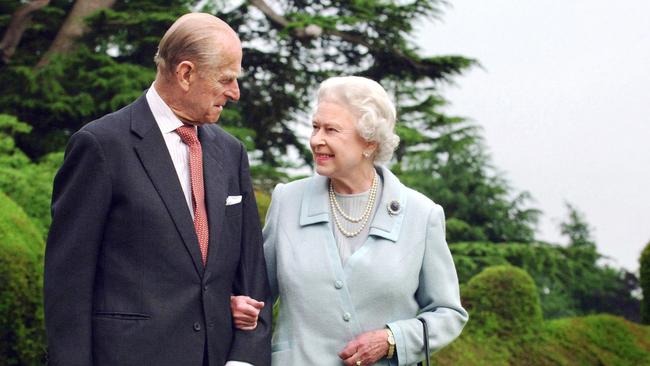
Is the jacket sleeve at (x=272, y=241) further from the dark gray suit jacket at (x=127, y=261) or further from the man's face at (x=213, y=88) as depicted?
the man's face at (x=213, y=88)

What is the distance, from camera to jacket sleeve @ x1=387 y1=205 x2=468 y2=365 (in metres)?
3.31

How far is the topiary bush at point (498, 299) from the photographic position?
7734mm

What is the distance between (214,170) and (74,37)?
965 centimetres

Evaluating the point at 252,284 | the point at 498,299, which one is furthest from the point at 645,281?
the point at 252,284

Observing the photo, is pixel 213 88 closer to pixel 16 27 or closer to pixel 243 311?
pixel 243 311

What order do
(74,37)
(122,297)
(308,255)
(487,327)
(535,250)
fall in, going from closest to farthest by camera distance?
(122,297) < (308,255) < (487,327) < (74,37) < (535,250)

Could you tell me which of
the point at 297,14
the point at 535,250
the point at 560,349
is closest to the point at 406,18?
the point at 297,14

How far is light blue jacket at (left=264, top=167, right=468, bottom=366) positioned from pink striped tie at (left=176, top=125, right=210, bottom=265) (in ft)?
1.27

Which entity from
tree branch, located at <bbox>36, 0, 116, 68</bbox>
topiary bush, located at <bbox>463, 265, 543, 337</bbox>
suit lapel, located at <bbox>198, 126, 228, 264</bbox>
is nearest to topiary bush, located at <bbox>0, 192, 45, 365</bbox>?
topiary bush, located at <bbox>463, 265, 543, 337</bbox>

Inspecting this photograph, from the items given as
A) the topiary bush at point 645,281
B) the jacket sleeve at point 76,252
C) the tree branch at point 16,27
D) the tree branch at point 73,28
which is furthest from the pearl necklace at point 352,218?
the tree branch at point 16,27

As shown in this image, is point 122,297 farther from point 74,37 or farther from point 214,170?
point 74,37

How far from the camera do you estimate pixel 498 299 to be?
775 cm

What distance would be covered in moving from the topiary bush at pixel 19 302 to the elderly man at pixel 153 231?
3620 millimetres

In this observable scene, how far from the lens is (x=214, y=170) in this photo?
10.2 feet
